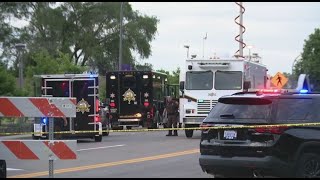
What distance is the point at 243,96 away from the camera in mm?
9945

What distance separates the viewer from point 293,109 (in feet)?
32.1

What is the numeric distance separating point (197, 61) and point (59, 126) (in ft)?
19.9

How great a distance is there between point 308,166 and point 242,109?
4.75 ft

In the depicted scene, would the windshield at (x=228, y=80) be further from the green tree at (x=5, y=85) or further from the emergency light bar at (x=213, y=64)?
the green tree at (x=5, y=85)

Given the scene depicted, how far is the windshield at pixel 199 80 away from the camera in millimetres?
23094

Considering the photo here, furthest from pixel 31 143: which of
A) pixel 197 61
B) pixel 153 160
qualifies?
pixel 197 61

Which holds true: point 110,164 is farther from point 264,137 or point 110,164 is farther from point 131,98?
point 131,98

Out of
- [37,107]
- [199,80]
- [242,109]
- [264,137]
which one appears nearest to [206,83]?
[199,80]


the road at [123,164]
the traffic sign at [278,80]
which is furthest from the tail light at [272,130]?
the traffic sign at [278,80]

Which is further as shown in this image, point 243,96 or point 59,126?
point 59,126

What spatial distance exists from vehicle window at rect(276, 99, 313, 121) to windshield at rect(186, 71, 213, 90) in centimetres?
1313

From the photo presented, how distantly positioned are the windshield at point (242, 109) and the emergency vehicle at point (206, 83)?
41.3ft

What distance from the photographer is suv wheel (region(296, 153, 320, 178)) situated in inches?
377

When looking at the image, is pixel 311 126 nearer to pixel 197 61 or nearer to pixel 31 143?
pixel 31 143
